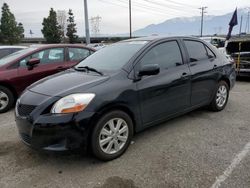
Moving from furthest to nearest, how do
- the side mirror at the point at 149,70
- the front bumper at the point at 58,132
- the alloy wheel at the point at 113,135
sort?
the side mirror at the point at 149,70, the alloy wheel at the point at 113,135, the front bumper at the point at 58,132

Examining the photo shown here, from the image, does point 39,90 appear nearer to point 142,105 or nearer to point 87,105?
point 87,105

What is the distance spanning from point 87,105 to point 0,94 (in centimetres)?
342

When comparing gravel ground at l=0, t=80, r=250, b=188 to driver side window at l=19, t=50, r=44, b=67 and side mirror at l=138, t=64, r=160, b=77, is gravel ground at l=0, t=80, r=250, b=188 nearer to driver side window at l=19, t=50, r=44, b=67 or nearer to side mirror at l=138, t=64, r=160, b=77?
side mirror at l=138, t=64, r=160, b=77

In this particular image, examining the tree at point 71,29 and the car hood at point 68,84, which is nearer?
the car hood at point 68,84

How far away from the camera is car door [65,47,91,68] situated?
255 inches

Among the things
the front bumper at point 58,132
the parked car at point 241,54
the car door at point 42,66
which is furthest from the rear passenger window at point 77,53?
the parked car at point 241,54

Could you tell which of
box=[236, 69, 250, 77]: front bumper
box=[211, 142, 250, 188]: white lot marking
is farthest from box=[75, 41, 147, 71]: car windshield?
box=[236, 69, 250, 77]: front bumper

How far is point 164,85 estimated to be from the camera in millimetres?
3760

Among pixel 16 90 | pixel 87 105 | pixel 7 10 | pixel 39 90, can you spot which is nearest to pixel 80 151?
pixel 87 105

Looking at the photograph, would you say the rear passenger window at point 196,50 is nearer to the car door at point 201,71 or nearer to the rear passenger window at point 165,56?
the car door at point 201,71

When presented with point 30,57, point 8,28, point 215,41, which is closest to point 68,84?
point 30,57

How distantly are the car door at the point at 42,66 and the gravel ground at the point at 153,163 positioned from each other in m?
1.73

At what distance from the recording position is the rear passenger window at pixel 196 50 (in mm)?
4412

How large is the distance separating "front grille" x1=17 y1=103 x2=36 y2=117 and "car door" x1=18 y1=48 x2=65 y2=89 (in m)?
2.68
